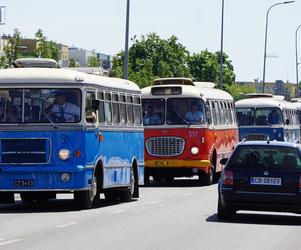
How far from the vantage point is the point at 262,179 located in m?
21.2

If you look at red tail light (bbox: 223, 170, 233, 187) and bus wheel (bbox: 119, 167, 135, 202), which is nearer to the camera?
red tail light (bbox: 223, 170, 233, 187)

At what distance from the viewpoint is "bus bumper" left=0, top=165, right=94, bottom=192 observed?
2278 centimetres

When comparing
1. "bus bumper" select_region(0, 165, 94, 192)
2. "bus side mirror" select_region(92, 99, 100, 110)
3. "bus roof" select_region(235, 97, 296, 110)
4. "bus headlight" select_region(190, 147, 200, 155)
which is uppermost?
"bus roof" select_region(235, 97, 296, 110)

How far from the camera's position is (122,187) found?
26.9 meters

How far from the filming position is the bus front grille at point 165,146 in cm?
3619

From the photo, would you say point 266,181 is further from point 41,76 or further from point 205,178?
point 205,178

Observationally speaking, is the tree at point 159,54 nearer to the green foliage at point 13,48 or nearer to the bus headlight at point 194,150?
the green foliage at point 13,48

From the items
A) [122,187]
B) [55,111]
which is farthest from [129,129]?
[55,111]

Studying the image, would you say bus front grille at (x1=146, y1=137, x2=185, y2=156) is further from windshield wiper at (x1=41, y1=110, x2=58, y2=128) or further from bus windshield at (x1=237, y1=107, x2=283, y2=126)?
bus windshield at (x1=237, y1=107, x2=283, y2=126)

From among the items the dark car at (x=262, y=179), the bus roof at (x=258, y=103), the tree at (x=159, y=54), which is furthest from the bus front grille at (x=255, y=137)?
the tree at (x=159, y=54)

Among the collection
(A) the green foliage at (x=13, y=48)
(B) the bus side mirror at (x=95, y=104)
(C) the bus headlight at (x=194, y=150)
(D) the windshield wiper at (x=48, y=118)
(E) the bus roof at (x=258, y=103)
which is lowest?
(C) the bus headlight at (x=194, y=150)

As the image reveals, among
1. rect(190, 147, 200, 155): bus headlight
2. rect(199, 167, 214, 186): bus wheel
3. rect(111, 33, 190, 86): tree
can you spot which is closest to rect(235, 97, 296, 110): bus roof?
rect(199, 167, 214, 186): bus wheel

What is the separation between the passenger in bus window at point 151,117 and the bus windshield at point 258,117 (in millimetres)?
16284

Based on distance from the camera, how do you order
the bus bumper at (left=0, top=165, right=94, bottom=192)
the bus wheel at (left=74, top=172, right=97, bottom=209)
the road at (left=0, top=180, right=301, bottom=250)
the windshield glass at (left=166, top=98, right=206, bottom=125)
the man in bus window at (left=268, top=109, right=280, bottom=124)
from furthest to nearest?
1. the man in bus window at (left=268, top=109, right=280, bottom=124)
2. the windshield glass at (left=166, top=98, right=206, bottom=125)
3. the bus wheel at (left=74, top=172, right=97, bottom=209)
4. the bus bumper at (left=0, top=165, right=94, bottom=192)
5. the road at (left=0, top=180, right=301, bottom=250)
